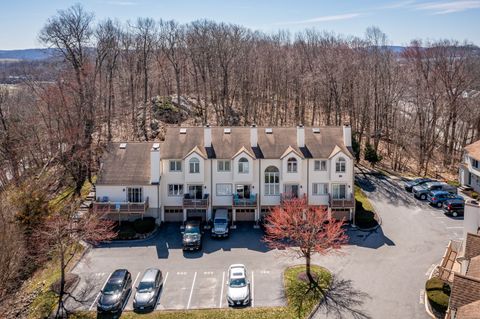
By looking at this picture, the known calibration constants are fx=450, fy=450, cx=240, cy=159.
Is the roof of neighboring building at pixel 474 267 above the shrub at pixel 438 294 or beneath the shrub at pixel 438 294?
above

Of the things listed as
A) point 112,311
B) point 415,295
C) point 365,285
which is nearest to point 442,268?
point 415,295

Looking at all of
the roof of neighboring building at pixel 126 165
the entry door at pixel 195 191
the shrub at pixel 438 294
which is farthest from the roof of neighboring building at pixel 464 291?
the roof of neighboring building at pixel 126 165

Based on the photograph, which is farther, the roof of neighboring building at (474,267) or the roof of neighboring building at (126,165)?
the roof of neighboring building at (126,165)

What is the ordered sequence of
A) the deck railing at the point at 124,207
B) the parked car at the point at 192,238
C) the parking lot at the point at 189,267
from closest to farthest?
the parking lot at the point at 189,267
the parked car at the point at 192,238
the deck railing at the point at 124,207

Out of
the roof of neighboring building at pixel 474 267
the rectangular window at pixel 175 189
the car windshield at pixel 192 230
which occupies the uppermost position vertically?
the rectangular window at pixel 175 189

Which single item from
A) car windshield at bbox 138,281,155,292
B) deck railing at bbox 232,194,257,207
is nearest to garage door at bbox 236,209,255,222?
deck railing at bbox 232,194,257,207

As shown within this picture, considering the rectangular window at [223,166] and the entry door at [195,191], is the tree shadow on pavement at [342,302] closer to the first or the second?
the rectangular window at [223,166]

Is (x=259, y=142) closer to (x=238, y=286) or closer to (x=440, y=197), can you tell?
(x=238, y=286)
